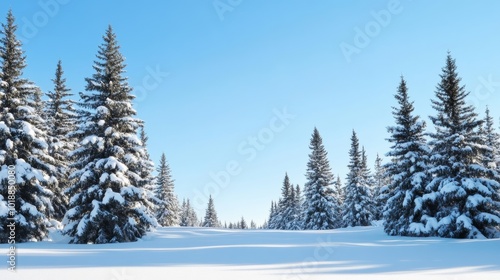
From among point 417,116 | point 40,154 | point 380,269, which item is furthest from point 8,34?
point 417,116

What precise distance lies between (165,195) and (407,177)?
38125 mm

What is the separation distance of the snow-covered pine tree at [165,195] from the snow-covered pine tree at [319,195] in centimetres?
2047

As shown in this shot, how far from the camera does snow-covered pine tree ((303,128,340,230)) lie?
44156 mm

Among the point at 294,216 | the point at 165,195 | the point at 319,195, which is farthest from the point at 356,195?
the point at 165,195

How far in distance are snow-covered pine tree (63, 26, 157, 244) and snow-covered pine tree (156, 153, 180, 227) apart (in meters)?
31.6

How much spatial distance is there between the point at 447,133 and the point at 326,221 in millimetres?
23419

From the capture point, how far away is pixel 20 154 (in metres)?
20.2

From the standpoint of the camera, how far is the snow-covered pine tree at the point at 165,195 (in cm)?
5216

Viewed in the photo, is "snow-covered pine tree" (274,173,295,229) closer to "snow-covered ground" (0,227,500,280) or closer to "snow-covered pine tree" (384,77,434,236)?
"snow-covered pine tree" (384,77,434,236)

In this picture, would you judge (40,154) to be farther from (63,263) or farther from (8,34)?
(63,263)

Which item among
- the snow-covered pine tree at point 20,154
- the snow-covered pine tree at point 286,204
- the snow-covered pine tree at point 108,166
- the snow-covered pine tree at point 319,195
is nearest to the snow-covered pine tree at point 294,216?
the snow-covered pine tree at point 286,204

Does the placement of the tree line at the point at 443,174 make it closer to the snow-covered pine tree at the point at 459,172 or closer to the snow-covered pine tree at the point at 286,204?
the snow-covered pine tree at the point at 459,172

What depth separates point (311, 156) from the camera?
47281 mm

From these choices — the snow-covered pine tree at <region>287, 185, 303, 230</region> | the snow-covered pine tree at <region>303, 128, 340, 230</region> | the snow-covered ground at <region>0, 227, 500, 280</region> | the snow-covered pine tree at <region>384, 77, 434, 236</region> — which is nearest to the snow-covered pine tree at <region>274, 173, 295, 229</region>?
the snow-covered pine tree at <region>287, 185, 303, 230</region>
